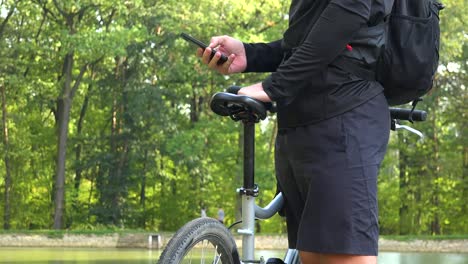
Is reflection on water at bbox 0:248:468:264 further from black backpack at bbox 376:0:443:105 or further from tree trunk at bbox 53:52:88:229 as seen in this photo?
tree trunk at bbox 53:52:88:229

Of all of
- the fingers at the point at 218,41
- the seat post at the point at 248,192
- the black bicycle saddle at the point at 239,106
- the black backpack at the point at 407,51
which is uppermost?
the fingers at the point at 218,41

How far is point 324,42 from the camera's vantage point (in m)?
2.19

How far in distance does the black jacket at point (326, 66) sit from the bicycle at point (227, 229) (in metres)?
0.08

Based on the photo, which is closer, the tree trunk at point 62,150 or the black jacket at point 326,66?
the black jacket at point 326,66

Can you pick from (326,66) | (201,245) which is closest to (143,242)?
(201,245)

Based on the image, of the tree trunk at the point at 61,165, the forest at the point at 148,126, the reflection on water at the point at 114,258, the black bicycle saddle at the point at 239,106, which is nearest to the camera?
the black bicycle saddle at the point at 239,106

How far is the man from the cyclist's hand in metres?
0.40

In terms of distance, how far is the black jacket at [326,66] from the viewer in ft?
7.18

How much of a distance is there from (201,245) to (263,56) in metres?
0.73

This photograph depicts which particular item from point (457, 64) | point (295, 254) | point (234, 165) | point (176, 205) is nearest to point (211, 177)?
point (234, 165)

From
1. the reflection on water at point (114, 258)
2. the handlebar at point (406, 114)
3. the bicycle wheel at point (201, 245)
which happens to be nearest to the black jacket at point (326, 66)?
the bicycle wheel at point (201, 245)

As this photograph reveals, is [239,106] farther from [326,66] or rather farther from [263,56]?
[263,56]

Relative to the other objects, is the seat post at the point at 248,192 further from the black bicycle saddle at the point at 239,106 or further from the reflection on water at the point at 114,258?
the reflection on water at the point at 114,258

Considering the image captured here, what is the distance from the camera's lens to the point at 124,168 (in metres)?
34.9
